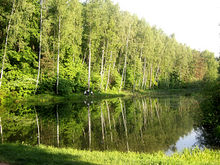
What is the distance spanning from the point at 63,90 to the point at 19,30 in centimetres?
993

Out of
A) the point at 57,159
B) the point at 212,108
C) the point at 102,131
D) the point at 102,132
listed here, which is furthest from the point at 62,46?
the point at 57,159

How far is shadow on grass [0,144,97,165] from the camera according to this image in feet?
20.4

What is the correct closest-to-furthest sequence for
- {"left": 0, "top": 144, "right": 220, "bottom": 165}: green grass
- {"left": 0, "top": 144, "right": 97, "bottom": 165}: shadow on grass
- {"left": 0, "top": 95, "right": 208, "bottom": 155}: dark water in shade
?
{"left": 0, "top": 144, "right": 97, "bottom": 165}: shadow on grass, {"left": 0, "top": 144, "right": 220, "bottom": 165}: green grass, {"left": 0, "top": 95, "right": 208, "bottom": 155}: dark water in shade

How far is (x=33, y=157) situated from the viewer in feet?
21.9

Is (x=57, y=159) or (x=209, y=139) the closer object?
(x=57, y=159)

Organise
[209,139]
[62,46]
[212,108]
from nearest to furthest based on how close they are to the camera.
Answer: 1. [209,139]
2. [212,108]
3. [62,46]

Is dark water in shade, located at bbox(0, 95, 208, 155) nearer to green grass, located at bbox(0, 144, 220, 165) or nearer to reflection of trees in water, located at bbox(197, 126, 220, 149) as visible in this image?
reflection of trees in water, located at bbox(197, 126, 220, 149)

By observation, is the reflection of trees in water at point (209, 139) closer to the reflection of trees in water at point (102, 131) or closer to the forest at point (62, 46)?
the reflection of trees in water at point (102, 131)

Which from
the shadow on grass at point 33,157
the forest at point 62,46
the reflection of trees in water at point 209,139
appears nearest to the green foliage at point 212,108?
the reflection of trees in water at point 209,139

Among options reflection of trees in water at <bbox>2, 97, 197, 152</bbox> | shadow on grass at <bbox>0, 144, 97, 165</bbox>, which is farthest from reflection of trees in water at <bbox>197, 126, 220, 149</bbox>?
shadow on grass at <bbox>0, 144, 97, 165</bbox>

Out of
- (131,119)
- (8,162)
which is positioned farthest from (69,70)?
(8,162)

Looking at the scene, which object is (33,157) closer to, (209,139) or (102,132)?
(102,132)

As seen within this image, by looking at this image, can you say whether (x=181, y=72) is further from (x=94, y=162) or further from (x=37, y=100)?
(x=94, y=162)

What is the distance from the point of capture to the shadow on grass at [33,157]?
20.4 feet
